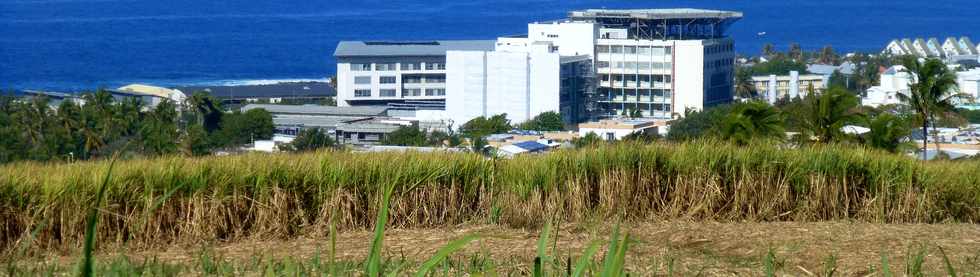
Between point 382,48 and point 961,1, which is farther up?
point 961,1

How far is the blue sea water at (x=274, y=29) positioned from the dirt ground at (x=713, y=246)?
210 ft

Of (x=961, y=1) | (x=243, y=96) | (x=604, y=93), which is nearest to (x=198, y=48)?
(x=243, y=96)

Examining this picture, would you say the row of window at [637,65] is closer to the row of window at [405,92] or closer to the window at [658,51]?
the window at [658,51]

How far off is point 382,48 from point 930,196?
4933 centimetres

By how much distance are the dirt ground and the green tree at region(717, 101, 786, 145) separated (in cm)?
827

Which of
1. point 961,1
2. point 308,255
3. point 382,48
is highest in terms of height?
point 961,1

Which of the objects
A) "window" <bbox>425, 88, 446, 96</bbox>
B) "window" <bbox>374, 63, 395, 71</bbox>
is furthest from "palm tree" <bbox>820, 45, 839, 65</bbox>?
"window" <bbox>374, 63, 395, 71</bbox>

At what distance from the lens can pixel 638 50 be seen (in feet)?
175

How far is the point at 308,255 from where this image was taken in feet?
22.1

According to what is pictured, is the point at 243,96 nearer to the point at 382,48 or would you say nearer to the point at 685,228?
the point at 382,48

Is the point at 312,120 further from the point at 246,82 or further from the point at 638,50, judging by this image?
the point at 246,82

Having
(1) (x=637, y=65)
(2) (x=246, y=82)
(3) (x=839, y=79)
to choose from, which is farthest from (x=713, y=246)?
(2) (x=246, y=82)

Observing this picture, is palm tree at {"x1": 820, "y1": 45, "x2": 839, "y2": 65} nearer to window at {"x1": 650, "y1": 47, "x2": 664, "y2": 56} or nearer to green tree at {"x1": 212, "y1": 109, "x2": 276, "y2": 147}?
window at {"x1": 650, "y1": 47, "x2": 664, "y2": 56}

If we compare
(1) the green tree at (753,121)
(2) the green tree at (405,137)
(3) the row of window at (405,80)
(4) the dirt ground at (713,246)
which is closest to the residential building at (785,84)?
A: (3) the row of window at (405,80)
